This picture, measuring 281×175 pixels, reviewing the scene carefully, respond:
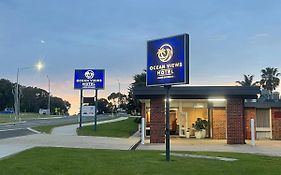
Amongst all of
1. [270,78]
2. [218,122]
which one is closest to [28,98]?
[270,78]

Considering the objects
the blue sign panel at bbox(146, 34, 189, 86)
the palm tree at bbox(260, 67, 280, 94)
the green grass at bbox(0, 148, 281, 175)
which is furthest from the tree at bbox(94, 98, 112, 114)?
the green grass at bbox(0, 148, 281, 175)

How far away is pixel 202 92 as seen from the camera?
92.1ft

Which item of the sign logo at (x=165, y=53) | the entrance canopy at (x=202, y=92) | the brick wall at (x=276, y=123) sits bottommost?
the brick wall at (x=276, y=123)

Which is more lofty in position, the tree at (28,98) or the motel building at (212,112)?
the tree at (28,98)

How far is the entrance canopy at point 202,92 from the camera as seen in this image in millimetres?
27062

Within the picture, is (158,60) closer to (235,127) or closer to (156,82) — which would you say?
(156,82)

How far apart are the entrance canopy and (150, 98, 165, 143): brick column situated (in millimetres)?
574

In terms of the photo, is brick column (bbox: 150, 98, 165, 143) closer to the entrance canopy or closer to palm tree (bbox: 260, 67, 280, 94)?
the entrance canopy

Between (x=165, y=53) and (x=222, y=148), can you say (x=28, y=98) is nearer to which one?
(x=222, y=148)

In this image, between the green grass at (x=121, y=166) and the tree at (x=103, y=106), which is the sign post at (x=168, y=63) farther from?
the tree at (x=103, y=106)

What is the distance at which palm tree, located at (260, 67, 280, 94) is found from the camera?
106 m

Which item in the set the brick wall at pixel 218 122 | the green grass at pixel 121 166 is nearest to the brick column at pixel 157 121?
the brick wall at pixel 218 122

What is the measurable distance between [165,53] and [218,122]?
16.7 meters

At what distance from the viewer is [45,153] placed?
16.7m
